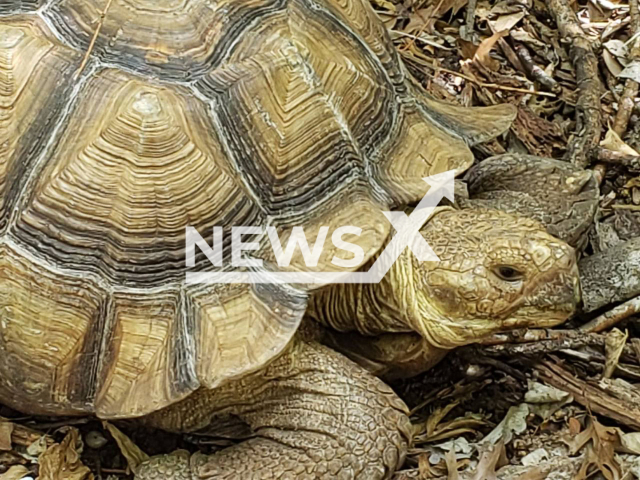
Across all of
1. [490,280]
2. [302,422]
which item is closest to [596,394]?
[490,280]

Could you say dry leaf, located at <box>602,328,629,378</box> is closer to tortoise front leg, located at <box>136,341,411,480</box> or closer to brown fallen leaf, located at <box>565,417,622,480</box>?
brown fallen leaf, located at <box>565,417,622,480</box>

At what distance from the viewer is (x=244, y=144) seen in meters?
2.94

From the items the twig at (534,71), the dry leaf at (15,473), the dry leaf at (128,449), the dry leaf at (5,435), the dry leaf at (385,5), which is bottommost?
the twig at (534,71)

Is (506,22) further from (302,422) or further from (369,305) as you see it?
(302,422)

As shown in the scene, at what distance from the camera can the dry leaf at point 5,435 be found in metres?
3.23

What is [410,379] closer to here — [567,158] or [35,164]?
[567,158]

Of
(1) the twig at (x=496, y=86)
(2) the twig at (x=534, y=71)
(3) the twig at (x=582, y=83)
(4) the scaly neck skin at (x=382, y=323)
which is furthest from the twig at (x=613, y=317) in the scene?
(2) the twig at (x=534, y=71)

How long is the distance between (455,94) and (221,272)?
2173 mm

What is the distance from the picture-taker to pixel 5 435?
3.25m

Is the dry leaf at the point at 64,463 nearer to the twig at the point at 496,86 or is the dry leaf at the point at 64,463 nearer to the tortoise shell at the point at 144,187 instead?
the tortoise shell at the point at 144,187

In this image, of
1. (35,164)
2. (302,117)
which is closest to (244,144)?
(302,117)

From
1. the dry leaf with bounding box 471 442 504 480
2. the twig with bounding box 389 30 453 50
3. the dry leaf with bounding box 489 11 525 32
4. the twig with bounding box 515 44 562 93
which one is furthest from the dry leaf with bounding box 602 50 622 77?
the dry leaf with bounding box 471 442 504 480

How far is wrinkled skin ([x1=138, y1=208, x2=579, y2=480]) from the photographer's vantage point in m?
2.97

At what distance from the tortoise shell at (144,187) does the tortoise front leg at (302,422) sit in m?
0.32
